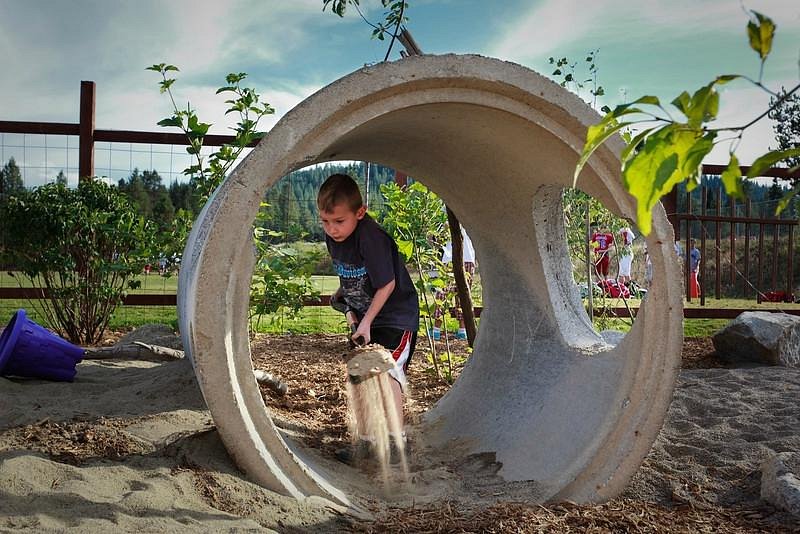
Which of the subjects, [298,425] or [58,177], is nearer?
[298,425]

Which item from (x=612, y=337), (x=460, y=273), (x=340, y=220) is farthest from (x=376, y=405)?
(x=460, y=273)

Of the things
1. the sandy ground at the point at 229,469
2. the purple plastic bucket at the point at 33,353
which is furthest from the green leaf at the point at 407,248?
the purple plastic bucket at the point at 33,353

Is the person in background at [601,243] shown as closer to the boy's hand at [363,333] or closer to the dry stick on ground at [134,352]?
the dry stick on ground at [134,352]

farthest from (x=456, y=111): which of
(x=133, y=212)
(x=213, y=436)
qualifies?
(x=133, y=212)

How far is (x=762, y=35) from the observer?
2.89 feet

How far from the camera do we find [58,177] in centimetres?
752

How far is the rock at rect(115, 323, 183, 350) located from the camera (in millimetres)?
5547

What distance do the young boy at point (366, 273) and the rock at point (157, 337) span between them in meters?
2.16

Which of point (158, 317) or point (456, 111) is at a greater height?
point (456, 111)

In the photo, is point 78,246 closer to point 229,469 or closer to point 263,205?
point 263,205

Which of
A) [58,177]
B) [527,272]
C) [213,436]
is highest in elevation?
[58,177]

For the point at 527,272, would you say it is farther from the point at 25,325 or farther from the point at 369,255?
the point at 25,325

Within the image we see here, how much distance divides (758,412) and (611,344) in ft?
3.38

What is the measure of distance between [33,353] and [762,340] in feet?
16.1
